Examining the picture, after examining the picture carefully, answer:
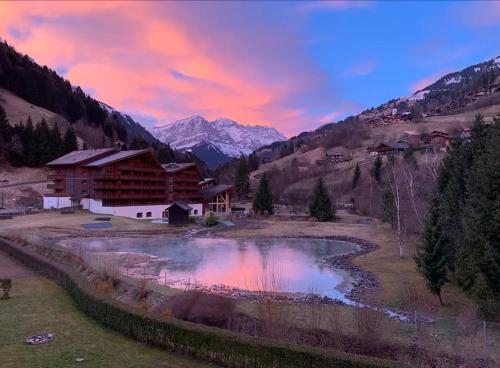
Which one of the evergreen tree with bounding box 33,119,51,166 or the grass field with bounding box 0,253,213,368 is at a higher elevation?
the evergreen tree with bounding box 33,119,51,166

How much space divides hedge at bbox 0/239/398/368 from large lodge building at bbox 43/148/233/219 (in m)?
46.2

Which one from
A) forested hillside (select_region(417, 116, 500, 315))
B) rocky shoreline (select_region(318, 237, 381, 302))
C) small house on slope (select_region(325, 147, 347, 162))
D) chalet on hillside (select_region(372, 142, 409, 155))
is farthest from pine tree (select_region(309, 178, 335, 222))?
small house on slope (select_region(325, 147, 347, 162))

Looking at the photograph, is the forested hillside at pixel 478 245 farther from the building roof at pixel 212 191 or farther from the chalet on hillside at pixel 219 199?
the chalet on hillside at pixel 219 199

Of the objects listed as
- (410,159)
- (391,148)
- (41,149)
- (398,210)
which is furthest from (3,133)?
(391,148)

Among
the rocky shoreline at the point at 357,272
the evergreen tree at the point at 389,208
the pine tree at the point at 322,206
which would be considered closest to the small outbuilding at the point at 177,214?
the pine tree at the point at 322,206

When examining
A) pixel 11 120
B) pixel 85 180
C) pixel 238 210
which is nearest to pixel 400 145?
pixel 238 210

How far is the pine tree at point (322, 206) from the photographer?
6400 cm

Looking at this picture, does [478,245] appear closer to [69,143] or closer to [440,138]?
[69,143]

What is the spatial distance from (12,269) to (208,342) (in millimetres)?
17552

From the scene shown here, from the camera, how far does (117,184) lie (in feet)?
206

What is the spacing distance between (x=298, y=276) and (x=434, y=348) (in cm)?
1670

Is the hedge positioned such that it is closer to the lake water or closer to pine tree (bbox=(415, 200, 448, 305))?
the lake water

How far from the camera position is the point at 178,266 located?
102ft

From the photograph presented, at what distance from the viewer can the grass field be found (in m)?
11.1
